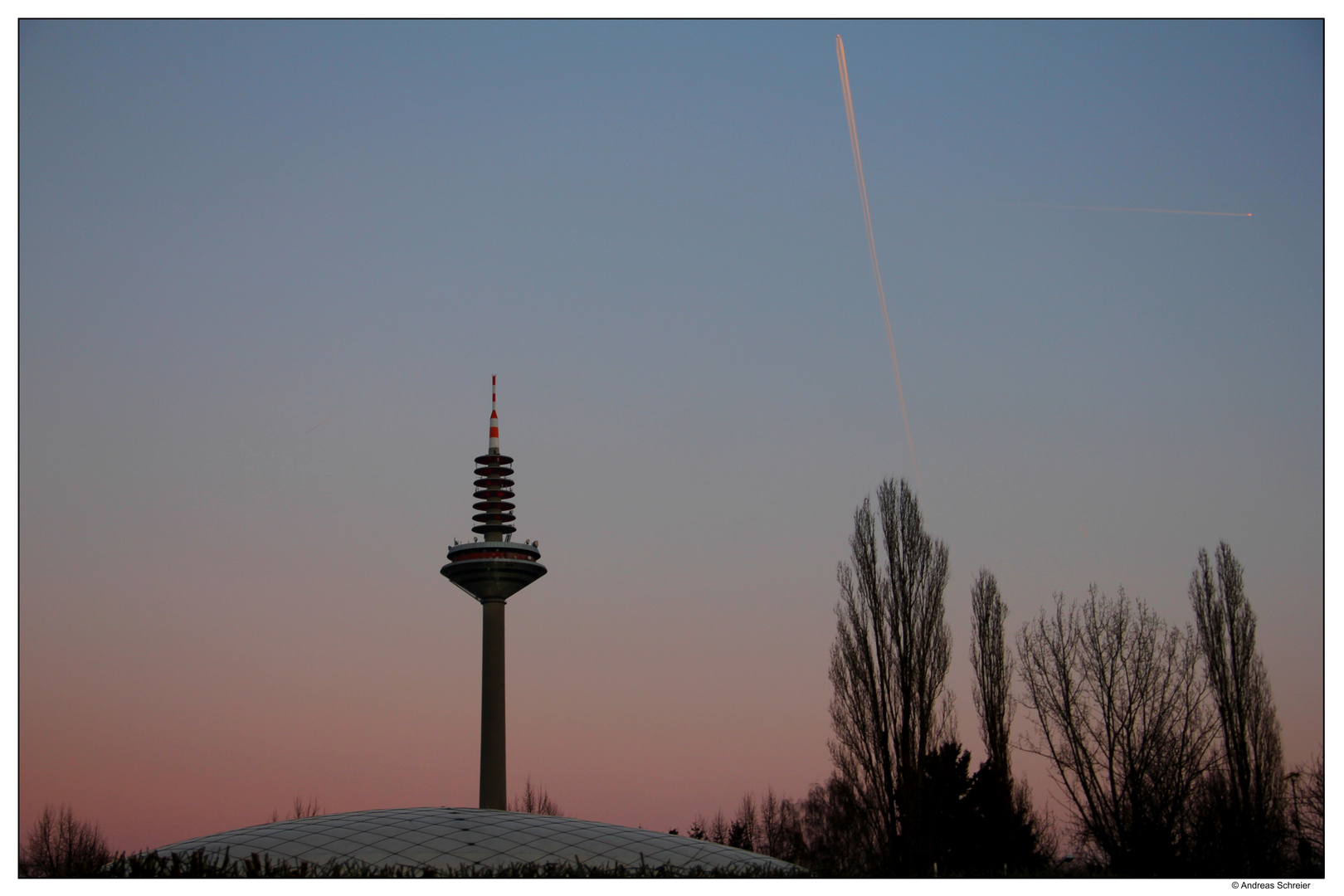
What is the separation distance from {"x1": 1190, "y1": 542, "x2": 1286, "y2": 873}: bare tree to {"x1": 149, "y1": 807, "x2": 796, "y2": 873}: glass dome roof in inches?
716

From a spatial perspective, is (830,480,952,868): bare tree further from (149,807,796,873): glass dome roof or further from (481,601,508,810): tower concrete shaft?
(481,601,508,810): tower concrete shaft

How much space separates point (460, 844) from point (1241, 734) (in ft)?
94.8

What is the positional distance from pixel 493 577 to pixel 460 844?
4670 centimetres

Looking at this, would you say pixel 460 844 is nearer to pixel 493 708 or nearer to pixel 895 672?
pixel 895 672

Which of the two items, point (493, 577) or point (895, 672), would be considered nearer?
point (895, 672)

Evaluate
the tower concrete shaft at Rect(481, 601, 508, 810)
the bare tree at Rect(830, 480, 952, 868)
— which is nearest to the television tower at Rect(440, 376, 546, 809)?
the tower concrete shaft at Rect(481, 601, 508, 810)

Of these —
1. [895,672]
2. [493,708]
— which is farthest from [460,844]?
[493,708]

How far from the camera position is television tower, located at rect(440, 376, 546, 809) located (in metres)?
78.7

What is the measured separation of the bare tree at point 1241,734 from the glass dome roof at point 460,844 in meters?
18.2

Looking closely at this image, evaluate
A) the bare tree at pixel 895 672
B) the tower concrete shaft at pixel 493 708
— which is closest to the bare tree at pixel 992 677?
the bare tree at pixel 895 672

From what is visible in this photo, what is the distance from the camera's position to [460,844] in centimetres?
3500

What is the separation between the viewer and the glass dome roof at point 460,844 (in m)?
33.8

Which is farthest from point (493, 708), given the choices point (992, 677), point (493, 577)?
point (992, 677)

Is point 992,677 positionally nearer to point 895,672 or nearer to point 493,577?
point 895,672
